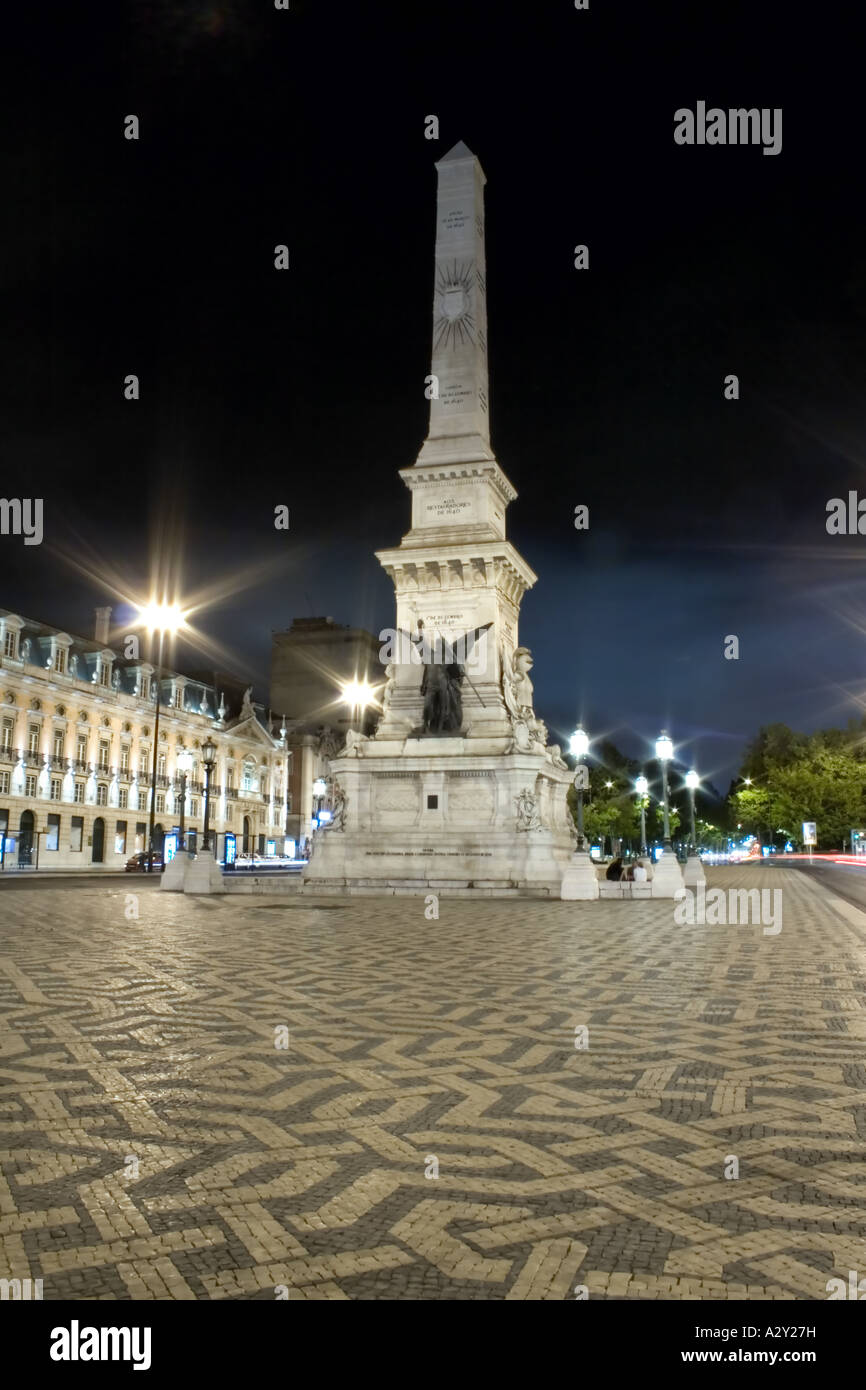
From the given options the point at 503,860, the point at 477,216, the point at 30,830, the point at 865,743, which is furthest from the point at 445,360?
the point at 865,743

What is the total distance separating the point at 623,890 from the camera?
27.8 m

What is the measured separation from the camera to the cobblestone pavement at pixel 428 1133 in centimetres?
333

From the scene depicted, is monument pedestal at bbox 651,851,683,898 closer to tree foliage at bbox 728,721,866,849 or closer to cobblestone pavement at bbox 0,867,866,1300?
cobblestone pavement at bbox 0,867,866,1300

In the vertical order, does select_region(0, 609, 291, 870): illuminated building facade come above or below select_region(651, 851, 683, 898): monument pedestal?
above

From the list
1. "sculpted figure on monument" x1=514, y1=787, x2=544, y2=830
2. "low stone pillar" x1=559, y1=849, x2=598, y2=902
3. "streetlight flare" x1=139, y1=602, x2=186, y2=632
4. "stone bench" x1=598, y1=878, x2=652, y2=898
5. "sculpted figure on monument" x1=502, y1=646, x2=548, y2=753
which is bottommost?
"stone bench" x1=598, y1=878, x2=652, y2=898

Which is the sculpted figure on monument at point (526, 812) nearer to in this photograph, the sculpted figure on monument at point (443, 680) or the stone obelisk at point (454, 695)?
the stone obelisk at point (454, 695)

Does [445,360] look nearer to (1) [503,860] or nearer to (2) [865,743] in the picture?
(1) [503,860]

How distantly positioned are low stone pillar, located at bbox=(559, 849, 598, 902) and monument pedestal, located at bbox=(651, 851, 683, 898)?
3.69 m

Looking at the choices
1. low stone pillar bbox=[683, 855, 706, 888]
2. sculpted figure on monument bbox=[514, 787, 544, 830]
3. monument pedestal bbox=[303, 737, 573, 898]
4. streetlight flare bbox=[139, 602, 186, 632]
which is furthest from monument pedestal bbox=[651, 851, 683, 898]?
streetlight flare bbox=[139, 602, 186, 632]

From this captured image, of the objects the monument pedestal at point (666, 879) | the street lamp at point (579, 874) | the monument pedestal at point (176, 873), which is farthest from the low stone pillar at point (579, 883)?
the monument pedestal at point (176, 873)

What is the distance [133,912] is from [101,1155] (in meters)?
16.0

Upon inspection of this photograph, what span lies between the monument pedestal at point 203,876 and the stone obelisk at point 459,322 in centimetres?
1493

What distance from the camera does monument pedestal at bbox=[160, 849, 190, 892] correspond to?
28.6 meters

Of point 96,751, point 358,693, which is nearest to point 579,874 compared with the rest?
point 96,751
